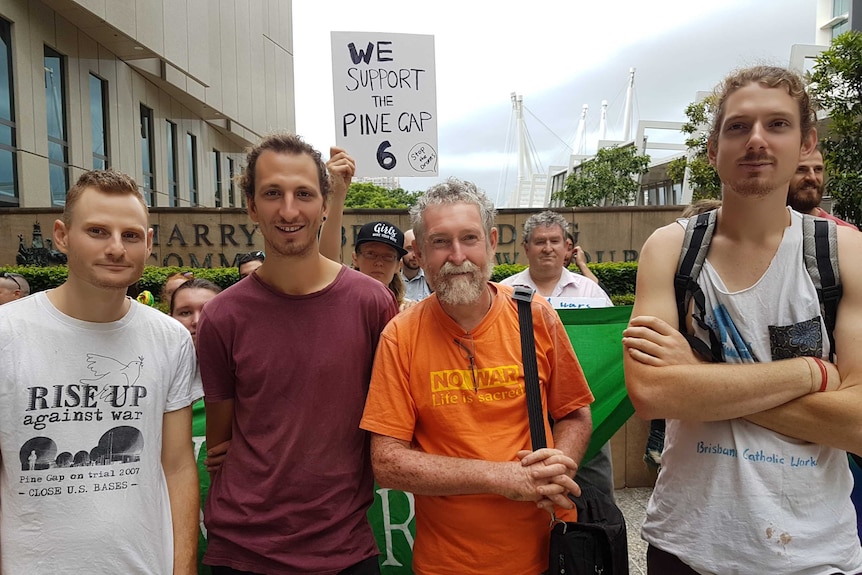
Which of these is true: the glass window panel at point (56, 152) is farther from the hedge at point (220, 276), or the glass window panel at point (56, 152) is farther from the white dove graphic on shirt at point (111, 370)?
the white dove graphic on shirt at point (111, 370)

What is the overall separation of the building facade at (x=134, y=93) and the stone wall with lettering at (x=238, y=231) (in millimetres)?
1481

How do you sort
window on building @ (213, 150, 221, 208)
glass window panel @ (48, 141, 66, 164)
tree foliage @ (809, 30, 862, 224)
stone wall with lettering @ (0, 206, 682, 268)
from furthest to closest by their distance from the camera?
1. window on building @ (213, 150, 221, 208)
2. glass window panel @ (48, 141, 66, 164)
3. stone wall with lettering @ (0, 206, 682, 268)
4. tree foliage @ (809, 30, 862, 224)

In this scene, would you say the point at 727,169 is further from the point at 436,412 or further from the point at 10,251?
the point at 10,251

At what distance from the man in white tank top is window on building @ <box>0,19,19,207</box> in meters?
16.8

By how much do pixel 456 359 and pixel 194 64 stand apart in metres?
21.9

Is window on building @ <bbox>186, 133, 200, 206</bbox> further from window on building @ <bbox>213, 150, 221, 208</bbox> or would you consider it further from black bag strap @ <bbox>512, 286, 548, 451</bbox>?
black bag strap @ <bbox>512, 286, 548, 451</bbox>

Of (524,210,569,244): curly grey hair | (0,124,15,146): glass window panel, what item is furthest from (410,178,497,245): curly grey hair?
(0,124,15,146): glass window panel

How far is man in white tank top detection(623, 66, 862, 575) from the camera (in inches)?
64.8

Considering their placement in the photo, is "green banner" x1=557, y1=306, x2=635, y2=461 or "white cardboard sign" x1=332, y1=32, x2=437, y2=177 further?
"white cardboard sign" x1=332, y1=32, x2=437, y2=177

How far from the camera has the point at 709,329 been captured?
1779 millimetres

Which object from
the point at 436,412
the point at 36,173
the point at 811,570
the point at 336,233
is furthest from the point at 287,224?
the point at 36,173

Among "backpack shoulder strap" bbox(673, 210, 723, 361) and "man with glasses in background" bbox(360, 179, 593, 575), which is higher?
"backpack shoulder strap" bbox(673, 210, 723, 361)

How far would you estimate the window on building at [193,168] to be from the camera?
81.6 ft

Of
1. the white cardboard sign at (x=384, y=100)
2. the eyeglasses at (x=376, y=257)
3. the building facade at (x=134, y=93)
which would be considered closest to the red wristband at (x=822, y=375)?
the eyeglasses at (x=376, y=257)
